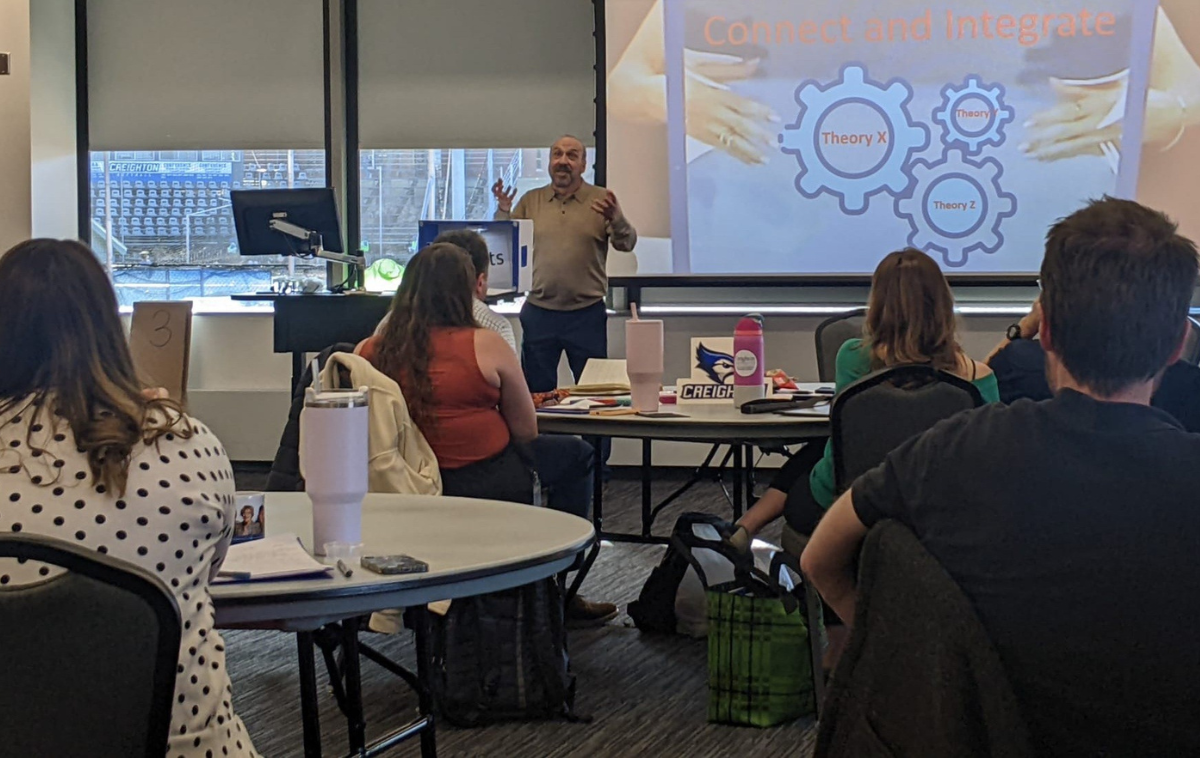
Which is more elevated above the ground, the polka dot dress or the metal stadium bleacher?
the metal stadium bleacher

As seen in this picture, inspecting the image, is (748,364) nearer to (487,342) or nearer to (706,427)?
(706,427)

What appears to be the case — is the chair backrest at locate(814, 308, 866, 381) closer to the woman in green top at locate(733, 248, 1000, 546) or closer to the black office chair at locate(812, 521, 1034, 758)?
the woman in green top at locate(733, 248, 1000, 546)

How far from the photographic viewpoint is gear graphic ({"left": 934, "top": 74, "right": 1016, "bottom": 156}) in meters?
5.51

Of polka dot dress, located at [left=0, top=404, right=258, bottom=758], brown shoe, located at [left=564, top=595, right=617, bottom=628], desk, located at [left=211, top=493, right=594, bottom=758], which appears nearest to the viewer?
polka dot dress, located at [left=0, top=404, right=258, bottom=758]

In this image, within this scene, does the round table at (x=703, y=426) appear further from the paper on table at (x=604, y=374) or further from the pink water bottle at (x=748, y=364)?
the paper on table at (x=604, y=374)

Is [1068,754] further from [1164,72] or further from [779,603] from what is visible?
[1164,72]

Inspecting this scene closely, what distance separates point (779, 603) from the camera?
9.19 ft

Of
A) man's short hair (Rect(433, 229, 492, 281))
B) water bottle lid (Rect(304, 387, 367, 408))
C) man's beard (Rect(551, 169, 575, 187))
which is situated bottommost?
water bottle lid (Rect(304, 387, 367, 408))

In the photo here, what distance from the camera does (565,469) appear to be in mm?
3527

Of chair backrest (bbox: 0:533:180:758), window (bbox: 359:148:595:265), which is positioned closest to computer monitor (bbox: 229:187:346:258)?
window (bbox: 359:148:595:265)

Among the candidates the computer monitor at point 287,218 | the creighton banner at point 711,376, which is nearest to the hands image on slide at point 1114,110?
the creighton banner at point 711,376

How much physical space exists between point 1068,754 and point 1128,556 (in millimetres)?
181

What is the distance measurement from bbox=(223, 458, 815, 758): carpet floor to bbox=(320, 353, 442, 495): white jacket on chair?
0.56 meters

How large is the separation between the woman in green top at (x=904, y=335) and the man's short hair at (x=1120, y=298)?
1.51 meters
